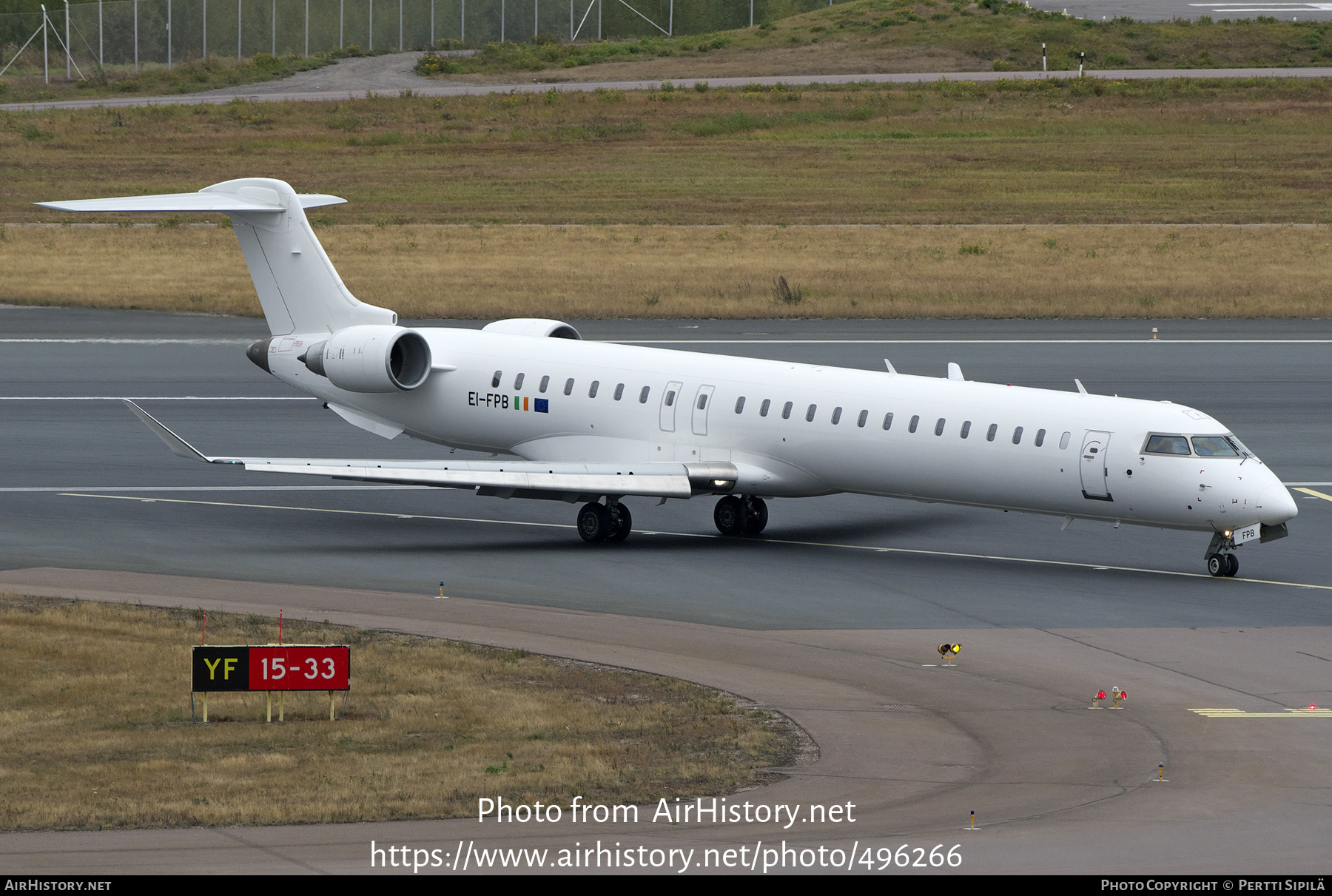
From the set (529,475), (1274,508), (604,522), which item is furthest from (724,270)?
(1274,508)

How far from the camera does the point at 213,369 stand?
159 feet

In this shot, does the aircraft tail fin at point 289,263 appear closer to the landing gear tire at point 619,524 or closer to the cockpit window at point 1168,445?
the landing gear tire at point 619,524

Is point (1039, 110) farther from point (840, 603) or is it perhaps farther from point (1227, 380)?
point (840, 603)

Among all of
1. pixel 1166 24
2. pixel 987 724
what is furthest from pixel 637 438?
pixel 1166 24

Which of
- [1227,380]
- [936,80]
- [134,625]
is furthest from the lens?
[936,80]

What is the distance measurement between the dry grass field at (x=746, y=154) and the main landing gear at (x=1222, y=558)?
173 feet

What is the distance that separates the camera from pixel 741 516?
3061cm

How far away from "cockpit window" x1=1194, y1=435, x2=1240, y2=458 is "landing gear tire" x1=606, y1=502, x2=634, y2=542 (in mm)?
9236

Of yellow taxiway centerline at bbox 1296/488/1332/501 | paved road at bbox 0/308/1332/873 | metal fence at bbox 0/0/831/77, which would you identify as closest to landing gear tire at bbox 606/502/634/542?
paved road at bbox 0/308/1332/873

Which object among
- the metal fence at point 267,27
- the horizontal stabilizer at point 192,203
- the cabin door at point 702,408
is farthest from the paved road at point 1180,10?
the cabin door at point 702,408

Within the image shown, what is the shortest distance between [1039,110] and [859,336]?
180 ft

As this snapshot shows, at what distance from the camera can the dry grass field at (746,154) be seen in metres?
82.6

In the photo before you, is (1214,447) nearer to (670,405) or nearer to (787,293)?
(670,405)

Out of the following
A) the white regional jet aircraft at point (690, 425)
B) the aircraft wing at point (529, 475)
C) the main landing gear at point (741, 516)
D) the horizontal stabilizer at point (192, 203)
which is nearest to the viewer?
the white regional jet aircraft at point (690, 425)
